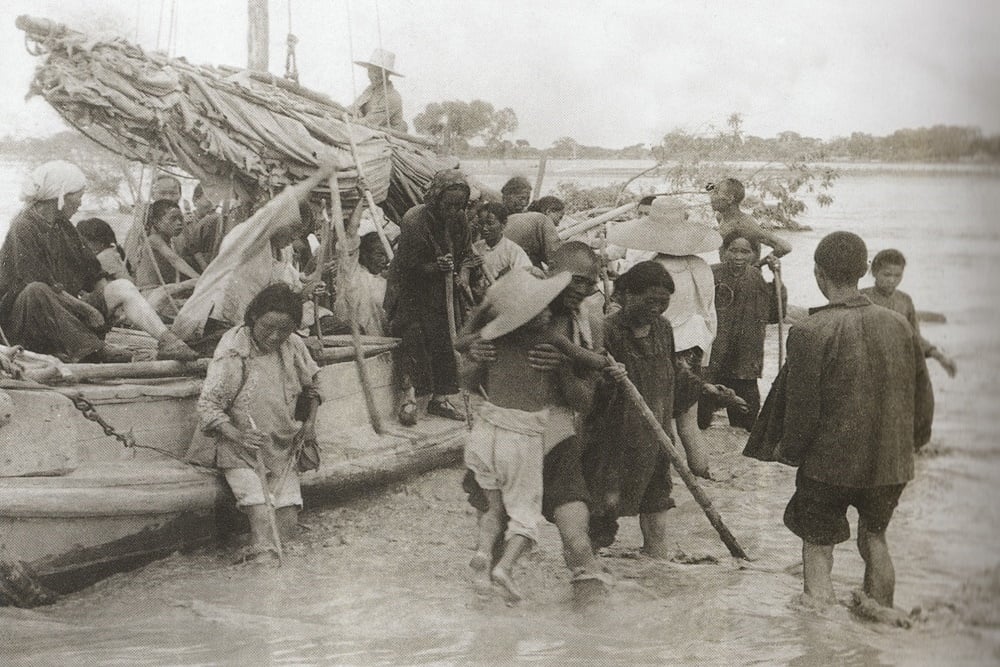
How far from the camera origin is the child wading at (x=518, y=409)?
4.11m

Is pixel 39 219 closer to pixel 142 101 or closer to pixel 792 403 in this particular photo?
pixel 142 101

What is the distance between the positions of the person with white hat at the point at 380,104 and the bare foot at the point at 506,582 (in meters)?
2.94

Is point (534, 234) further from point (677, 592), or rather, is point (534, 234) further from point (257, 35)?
point (677, 592)

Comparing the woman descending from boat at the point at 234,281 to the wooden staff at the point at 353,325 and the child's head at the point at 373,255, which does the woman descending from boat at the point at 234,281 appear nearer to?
the wooden staff at the point at 353,325

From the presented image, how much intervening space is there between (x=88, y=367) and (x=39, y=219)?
2.39 ft

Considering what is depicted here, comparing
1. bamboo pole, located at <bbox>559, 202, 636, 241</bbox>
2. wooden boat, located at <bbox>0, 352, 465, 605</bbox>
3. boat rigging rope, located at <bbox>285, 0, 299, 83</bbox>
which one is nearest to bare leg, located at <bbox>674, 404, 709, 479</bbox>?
wooden boat, located at <bbox>0, 352, 465, 605</bbox>

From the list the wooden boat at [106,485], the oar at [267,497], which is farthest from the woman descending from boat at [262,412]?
the wooden boat at [106,485]

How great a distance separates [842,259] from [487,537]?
5.34 ft

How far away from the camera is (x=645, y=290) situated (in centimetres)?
421

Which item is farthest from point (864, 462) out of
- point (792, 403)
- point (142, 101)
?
point (142, 101)

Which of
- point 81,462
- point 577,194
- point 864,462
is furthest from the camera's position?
point 577,194

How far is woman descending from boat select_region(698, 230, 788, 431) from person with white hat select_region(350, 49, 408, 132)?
6.51 ft

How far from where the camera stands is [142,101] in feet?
16.0

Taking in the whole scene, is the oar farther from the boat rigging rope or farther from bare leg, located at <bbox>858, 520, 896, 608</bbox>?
bare leg, located at <bbox>858, 520, 896, 608</bbox>
